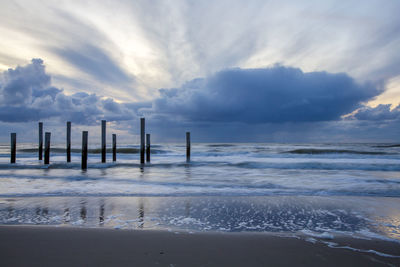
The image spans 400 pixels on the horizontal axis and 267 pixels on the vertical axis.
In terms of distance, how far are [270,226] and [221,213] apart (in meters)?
1.17

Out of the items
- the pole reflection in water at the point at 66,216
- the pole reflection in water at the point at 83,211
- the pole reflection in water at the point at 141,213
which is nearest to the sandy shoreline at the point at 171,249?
the pole reflection in water at the point at 141,213

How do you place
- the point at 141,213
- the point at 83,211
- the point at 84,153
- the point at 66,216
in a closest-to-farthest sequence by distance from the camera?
the point at 66,216 < the point at 141,213 < the point at 83,211 < the point at 84,153

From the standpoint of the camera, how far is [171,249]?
3.01 metres

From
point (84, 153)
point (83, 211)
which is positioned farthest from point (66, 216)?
point (84, 153)

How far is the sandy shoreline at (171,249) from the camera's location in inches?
105

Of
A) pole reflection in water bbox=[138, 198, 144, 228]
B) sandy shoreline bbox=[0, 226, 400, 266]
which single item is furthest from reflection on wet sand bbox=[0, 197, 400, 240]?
sandy shoreline bbox=[0, 226, 400, 266]

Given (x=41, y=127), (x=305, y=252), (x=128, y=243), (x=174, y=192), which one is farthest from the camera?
(x=41, y=127)

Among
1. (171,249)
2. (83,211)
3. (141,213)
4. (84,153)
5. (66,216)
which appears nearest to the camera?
(171,249)

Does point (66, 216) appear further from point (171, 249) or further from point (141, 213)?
point (171, 249)

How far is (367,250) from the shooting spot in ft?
10.1

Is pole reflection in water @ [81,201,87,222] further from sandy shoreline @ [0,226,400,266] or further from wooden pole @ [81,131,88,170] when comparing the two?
wooden pole @ [81,131,88,170]

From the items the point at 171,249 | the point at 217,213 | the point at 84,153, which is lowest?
the point at 217,213

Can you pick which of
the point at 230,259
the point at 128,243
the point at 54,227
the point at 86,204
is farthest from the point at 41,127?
the point at 230,259

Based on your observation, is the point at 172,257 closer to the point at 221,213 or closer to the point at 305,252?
the point at 305,252
